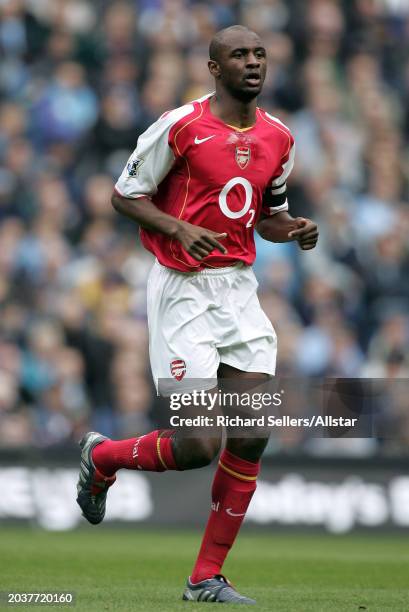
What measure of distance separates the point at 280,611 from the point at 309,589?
1.19 metres

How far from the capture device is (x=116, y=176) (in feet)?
46.8

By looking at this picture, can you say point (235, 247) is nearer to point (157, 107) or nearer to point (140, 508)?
point (140, 508)

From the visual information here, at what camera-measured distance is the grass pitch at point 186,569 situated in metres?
6.72

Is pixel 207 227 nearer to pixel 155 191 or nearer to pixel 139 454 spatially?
pixel 155 191

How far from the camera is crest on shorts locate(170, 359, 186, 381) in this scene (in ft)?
22.2

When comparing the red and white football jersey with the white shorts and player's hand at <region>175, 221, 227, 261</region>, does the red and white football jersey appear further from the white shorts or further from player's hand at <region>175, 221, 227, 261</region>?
player's hand at <region>175, 221, 227, 261</region>

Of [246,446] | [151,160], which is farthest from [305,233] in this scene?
[246,446]

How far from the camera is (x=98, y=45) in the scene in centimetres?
1543

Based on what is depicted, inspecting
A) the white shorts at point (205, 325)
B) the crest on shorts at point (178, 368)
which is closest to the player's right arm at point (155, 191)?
the white shorts at point (205, 325)

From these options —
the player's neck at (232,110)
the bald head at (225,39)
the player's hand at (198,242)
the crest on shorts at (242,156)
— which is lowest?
the player's hand at (198,242)

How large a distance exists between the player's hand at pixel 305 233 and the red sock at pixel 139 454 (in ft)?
3.77

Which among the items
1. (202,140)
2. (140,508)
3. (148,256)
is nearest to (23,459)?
(140,508)

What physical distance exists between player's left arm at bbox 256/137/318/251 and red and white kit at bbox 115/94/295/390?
0.22 metres

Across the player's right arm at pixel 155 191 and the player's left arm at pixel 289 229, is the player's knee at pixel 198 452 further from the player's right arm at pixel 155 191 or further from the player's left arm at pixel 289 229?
the player's left arm at pixel 289 229
